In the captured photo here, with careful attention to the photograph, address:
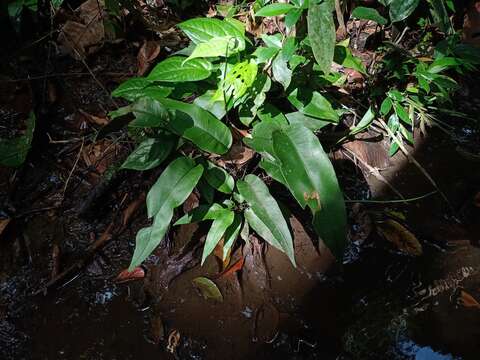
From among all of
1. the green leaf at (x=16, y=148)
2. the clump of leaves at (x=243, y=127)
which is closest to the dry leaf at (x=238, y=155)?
the clump of leaves at (x=243, y=127)

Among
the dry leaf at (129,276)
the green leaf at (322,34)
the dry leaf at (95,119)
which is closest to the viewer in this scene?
the green leaf at (322,34)

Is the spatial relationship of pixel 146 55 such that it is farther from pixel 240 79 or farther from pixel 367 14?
pixel 367 14

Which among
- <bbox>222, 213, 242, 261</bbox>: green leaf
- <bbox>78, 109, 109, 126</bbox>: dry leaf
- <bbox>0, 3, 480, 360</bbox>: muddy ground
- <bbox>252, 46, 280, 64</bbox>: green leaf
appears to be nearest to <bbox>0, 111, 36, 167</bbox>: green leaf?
<bbox>0, 3, 480, 360</bbox>: muddy ground

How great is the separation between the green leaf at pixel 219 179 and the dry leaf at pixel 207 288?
1.15 ft

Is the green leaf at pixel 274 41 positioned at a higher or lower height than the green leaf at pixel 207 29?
lower

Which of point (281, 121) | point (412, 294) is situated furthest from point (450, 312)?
point (281, 121)

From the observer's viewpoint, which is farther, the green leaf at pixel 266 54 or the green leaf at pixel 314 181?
the green leaf at pixel 266 54

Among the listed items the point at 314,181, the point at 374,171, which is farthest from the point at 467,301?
the point at 314,181

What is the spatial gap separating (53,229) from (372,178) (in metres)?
1.40

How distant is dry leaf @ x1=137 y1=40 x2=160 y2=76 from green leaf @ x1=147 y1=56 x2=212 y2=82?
425 millimetres

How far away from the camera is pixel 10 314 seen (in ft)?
4.64

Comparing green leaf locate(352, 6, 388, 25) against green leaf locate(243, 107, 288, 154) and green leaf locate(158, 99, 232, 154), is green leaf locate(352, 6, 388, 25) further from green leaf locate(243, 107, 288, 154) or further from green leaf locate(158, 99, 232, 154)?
green leaf locate(158, 99, 232, 154)

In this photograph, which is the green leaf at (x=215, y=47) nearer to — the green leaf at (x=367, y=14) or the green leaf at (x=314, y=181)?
the green leaf at (x=314, y=181)

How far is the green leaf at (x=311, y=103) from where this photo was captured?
1571mm
